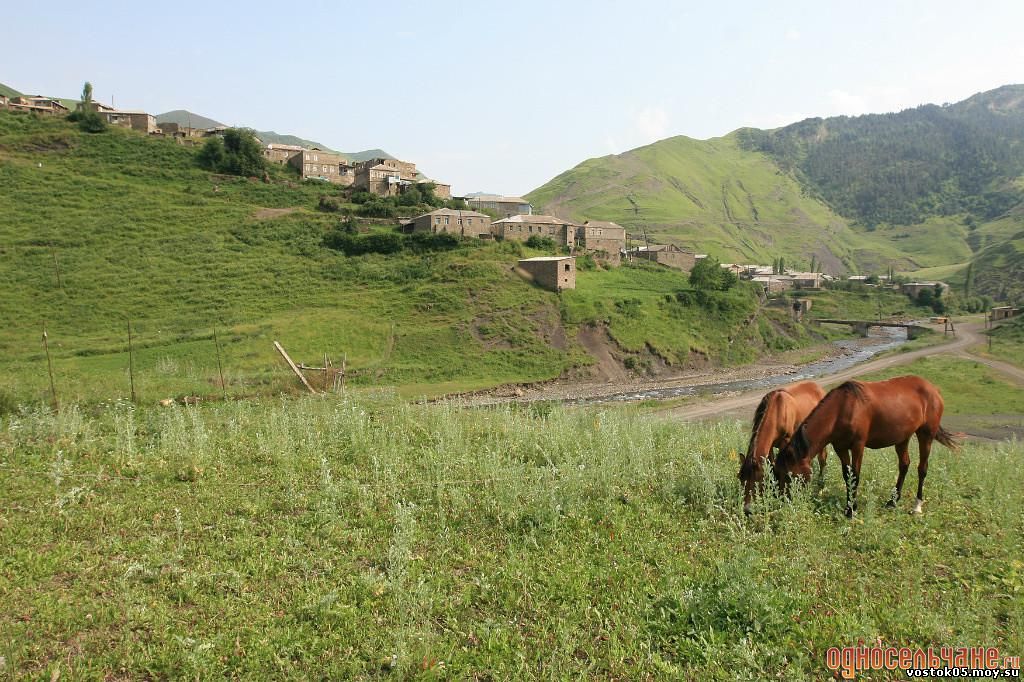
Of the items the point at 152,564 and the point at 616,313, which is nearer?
the point at 152,564

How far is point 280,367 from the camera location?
3947 centimetres

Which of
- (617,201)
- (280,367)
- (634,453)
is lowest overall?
(280,367)

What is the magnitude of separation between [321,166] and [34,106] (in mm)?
49452

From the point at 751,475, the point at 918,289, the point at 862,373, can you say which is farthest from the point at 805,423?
the point at 918,289

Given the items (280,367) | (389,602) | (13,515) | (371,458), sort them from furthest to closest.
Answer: (280,367)
(371,458)
(13,515)
(389,602)

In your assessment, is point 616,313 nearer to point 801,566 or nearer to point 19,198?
point 801,566

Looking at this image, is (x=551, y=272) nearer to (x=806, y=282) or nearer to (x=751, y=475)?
(x=751, y=475)

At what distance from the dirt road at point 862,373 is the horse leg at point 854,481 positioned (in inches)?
565

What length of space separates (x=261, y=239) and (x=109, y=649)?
68.1 meters

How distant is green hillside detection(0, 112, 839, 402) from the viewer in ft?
152

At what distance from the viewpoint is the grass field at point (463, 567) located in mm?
5566

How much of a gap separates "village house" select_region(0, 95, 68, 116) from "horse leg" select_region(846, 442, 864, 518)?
415 ft

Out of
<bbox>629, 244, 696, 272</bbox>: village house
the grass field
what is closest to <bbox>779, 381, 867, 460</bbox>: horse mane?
the grass field

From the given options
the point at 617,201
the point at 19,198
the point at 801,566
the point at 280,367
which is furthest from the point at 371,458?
the point at 617,201
